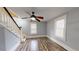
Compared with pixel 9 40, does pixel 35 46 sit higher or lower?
lower

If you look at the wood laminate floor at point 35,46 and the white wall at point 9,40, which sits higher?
the white wall at point 9,40

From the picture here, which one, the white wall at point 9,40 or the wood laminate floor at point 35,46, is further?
the wood laminate floor at point 35,46

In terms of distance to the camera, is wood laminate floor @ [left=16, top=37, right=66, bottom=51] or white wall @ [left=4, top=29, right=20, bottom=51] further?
wood laminate floor @ [left=16, top=37, right=66, bottom=51]

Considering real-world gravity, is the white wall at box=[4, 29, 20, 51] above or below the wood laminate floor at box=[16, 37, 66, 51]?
above

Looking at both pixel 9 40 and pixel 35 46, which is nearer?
pixel 9 40

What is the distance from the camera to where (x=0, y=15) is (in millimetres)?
2057
